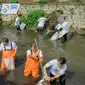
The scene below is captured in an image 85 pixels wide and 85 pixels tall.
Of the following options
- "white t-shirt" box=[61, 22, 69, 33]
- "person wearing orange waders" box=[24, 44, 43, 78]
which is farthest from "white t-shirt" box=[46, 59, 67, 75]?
"white t-shirt" box=[61, 22, 69, 33]

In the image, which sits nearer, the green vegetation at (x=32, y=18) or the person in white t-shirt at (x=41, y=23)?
the person in white t-shirt at (x=41, y=23)

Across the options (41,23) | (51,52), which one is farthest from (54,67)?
(41,23)

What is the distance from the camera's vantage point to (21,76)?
46.8ft

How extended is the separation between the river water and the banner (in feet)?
6.13

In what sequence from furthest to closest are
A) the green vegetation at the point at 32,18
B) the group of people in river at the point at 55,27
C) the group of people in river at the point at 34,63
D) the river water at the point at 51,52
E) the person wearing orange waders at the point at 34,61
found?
the green vegetation at the point at 32,18 < the group of people in river at the point at 55,27 < the river water at the point at 51,52 < the person wearing orange waders at the point at 34,61 < the group of people in river at the point at 34,63

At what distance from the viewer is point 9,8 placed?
87.1ft

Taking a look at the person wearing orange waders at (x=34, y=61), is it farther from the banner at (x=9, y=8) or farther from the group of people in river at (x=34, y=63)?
the banner at (x=9, y=8)

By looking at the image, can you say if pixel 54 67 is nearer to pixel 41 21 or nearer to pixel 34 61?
pixel 34 61

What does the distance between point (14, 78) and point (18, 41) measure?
7069mm

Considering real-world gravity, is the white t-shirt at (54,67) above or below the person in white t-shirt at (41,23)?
above

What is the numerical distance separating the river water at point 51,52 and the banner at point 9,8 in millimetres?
1868

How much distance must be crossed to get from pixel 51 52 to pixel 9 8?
9708mm

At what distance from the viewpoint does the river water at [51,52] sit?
14039 millimetres

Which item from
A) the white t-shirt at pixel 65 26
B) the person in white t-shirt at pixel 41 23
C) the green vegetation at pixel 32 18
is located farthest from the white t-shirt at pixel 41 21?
the white t-shirt at pixel 65 26
